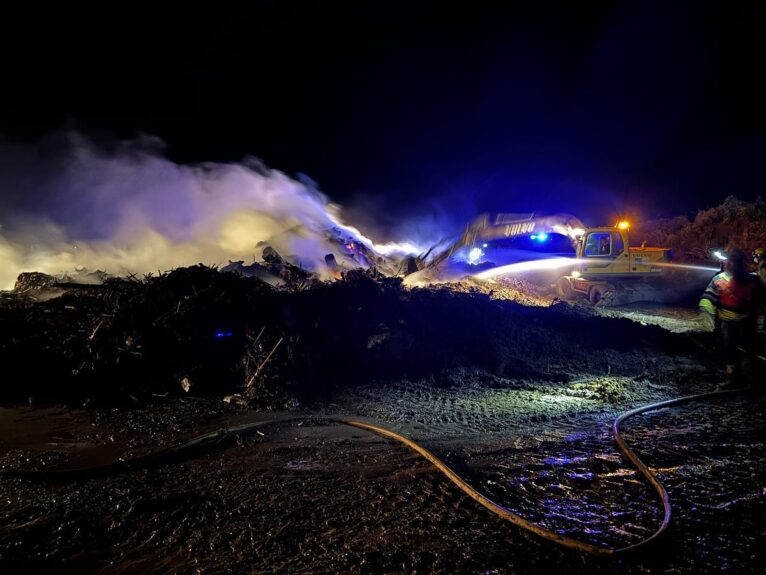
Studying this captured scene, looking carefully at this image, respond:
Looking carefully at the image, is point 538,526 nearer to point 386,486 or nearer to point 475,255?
point 386,486

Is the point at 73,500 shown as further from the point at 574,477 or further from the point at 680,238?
the point at 680,238

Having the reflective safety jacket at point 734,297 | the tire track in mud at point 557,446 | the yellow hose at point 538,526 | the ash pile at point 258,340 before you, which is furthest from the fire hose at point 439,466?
the reflective safety jacket at point 734,297

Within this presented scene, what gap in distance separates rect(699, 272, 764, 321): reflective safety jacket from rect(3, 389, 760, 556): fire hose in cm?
161

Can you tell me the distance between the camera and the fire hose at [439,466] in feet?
8.38

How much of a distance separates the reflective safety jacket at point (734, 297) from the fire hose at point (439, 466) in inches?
63.3

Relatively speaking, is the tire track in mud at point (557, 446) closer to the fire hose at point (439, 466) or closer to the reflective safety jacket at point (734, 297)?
the fire hose at point (439, 466)

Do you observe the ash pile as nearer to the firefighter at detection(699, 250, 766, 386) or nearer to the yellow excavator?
the firefighter at detection(699, 250, 766, 386)

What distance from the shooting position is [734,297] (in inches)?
239

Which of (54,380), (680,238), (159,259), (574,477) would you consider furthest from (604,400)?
(680,238)

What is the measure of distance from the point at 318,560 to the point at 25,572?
1.88 m

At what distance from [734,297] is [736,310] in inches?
8.3

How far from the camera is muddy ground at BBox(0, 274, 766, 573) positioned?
2.52 meters

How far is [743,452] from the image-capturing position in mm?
3863

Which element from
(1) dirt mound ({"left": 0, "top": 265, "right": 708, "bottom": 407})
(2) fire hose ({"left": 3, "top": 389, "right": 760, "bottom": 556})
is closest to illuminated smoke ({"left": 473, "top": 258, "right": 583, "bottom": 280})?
(1) dirt mound ({"left": 0, "top": 265, "right": 708, "bottom": 407})
